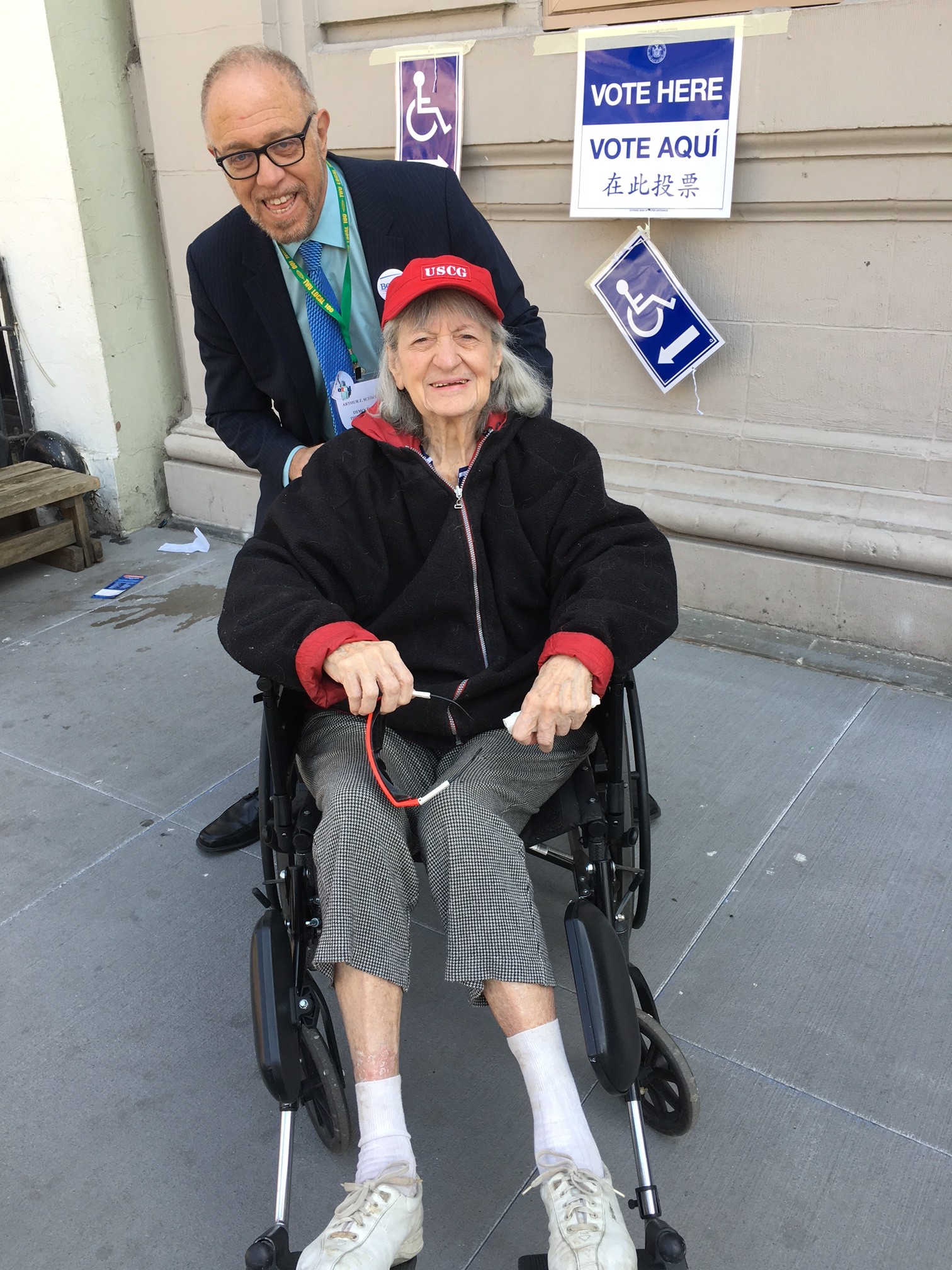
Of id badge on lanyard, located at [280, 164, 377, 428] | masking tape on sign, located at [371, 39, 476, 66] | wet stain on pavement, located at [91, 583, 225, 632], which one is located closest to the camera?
id badge on lanyard, located at [280, 164, 377, 428]

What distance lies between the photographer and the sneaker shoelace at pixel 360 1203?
1517mm

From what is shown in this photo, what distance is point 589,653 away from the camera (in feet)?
6.05

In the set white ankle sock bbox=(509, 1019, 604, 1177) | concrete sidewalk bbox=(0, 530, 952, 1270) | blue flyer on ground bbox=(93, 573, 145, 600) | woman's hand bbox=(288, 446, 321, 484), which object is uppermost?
woman's hand bbox=(288, 446, 321, 484)

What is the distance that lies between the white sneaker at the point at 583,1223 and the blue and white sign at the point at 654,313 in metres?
2.76

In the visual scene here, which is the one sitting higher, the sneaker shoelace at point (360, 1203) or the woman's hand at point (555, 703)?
the woman's hand at point (555, 703)

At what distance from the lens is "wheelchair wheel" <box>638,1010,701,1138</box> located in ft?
6.01

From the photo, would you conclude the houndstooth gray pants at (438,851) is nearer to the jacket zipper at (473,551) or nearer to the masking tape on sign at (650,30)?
the jacket zipper at (473,551)

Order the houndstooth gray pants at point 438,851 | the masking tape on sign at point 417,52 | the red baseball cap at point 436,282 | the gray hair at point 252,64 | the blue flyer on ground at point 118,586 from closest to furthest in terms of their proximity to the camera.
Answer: the houndstooth gray pants at point 438,851 < the red baseball cap at point 436,282 < the gray hair at point 252,64 < the masking tape on sign at point 417,52 < the blue flyer on ground at point 118,586

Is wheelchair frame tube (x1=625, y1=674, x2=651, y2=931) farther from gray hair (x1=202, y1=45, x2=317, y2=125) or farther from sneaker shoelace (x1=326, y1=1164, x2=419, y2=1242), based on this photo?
gray hair (x1=202, y1=45, x2=317, y2=125)

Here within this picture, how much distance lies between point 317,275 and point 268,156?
0.28 meters

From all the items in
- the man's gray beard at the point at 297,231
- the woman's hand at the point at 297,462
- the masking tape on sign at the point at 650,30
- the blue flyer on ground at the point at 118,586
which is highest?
the masking tape on sign at the point at 650,30

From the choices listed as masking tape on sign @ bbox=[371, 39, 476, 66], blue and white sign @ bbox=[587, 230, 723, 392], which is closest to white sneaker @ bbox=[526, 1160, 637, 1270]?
blue and white sign @ bbox=[587, 230, 723, 392]

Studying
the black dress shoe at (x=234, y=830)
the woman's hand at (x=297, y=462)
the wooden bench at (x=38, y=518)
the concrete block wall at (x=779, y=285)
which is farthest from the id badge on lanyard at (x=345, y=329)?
the wooden bench at (x=38, y=518)

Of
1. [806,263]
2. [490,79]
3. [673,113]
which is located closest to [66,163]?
[490,79]
